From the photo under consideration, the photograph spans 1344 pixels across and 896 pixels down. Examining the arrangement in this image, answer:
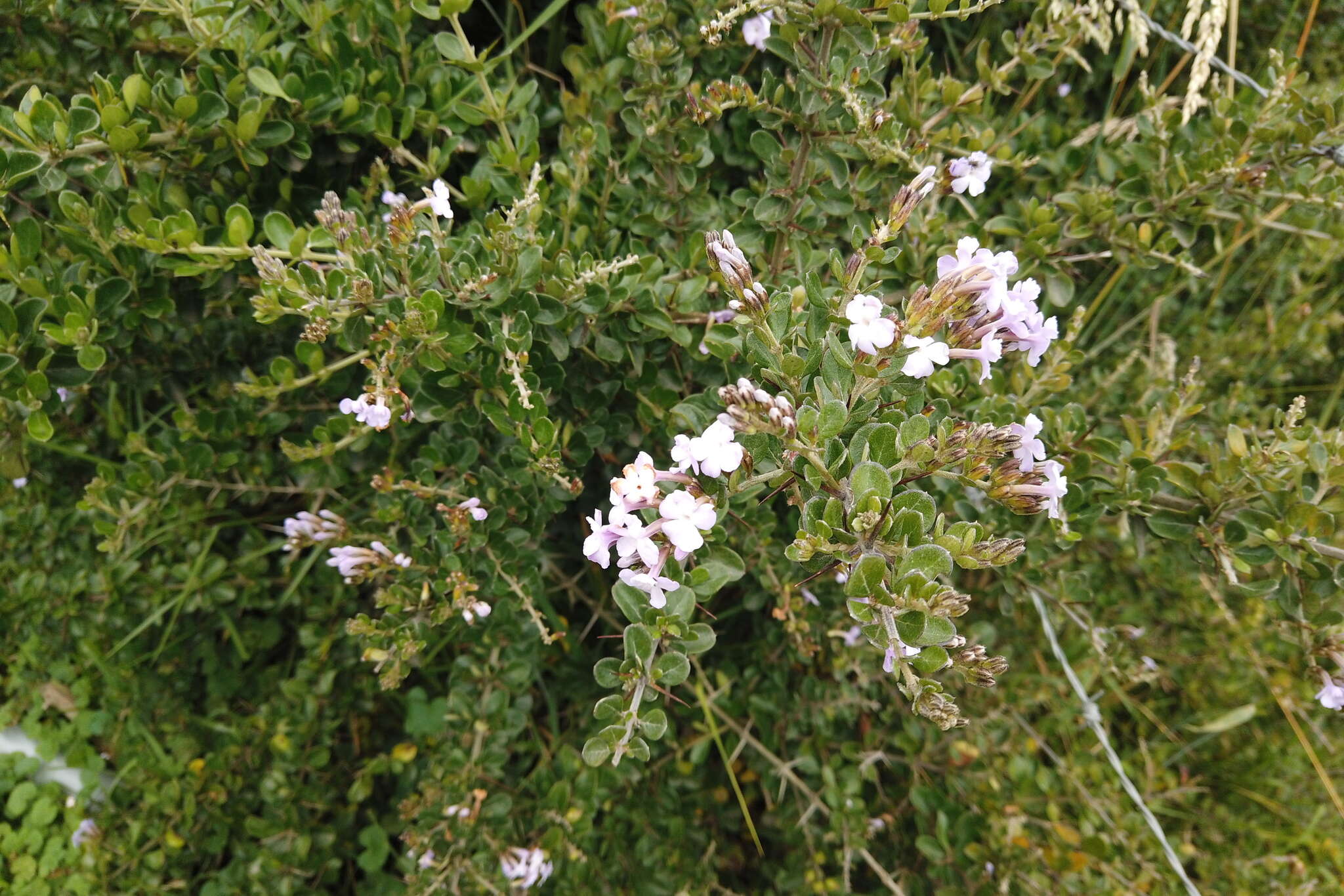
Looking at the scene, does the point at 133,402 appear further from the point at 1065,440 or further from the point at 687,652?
the point at 1065,440

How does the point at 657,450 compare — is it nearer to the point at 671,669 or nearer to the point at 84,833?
the point at 671,669

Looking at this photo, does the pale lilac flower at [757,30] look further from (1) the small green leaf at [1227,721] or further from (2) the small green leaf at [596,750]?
(1) the small green leaf at [1227,721]

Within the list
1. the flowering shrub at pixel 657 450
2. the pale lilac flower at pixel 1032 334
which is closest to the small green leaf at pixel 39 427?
the flowering shrub at pixel 657 450

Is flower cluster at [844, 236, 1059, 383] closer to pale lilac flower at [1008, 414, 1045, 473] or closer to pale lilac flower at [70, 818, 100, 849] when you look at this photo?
pale lilac flower at [1008, 414, 1045, 473]

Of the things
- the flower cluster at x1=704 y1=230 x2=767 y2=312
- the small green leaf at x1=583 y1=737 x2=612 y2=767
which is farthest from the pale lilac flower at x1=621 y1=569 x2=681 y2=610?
the flower cluster at x1=704 y1=230 x2=767 y2=312

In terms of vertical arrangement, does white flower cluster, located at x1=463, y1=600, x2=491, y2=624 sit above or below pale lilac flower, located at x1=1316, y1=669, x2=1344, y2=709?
above

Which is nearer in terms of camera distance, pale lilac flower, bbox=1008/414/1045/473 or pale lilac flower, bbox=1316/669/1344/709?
pale lilac flower, bbox=1008/414/1045/473
